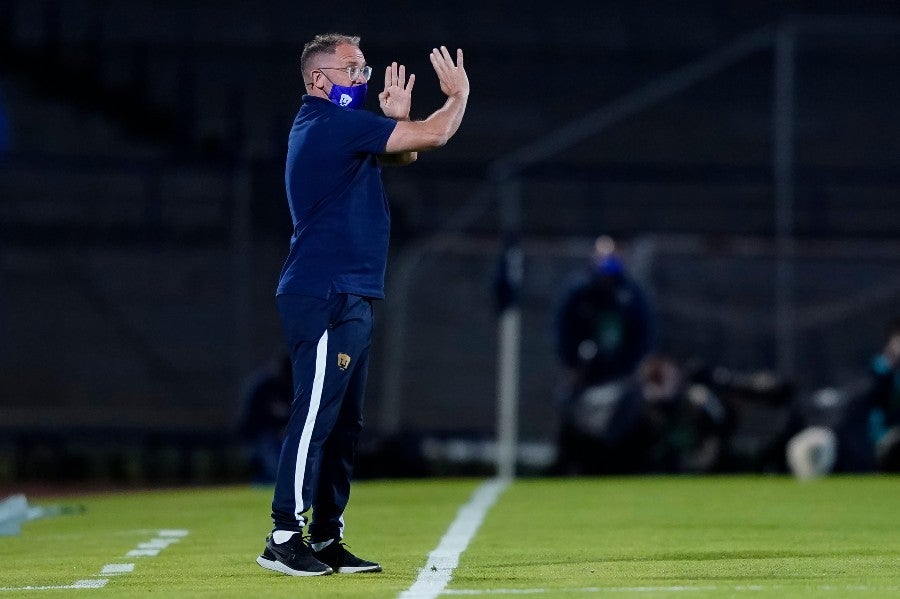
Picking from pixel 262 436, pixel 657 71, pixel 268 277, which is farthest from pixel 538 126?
pixel 262 436

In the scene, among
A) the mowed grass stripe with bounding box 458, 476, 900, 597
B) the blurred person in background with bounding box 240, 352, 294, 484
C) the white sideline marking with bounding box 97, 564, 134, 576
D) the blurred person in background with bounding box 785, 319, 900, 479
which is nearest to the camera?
the mowed grass stripe with bounding box 458, 476, 900, 597

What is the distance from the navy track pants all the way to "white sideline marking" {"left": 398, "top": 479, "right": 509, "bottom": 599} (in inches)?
17.8

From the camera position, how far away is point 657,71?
24.2 meters

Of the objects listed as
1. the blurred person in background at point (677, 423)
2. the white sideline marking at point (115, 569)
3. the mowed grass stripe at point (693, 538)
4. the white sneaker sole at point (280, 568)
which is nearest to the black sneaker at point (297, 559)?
the white sneaker sole at point (280, 568)

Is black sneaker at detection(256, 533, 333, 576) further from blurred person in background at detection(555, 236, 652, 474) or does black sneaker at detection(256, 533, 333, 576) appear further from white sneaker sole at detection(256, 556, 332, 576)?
blurred person in background at detection(555, 236, 652, 474)

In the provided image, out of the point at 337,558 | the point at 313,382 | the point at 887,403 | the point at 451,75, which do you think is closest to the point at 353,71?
the point at 451,75

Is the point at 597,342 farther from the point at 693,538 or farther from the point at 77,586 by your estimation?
the point at 77,586

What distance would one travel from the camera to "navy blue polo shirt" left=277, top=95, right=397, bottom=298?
6336mm

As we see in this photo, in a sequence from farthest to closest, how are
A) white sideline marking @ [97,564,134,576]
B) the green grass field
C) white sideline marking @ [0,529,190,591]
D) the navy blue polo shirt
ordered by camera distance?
white sideline marking @ [97,564,134,576] < the navy blue polo shirt < white sideline marking @ [0,529,190,591] < the green grass field

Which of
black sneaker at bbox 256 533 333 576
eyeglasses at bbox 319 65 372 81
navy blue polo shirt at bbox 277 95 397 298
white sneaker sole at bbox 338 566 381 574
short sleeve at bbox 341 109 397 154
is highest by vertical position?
eyeglasses at bbox 319 65 372 81

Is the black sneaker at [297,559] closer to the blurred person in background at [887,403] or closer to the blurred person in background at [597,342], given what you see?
the blurred person in background at [597,342]

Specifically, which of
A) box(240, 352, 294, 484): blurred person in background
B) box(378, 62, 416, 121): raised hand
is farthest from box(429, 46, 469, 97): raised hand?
box(240, 352, 294, 484): blurred person in background

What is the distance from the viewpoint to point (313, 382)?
632 centimetres

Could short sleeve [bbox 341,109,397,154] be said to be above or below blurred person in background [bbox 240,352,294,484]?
above
